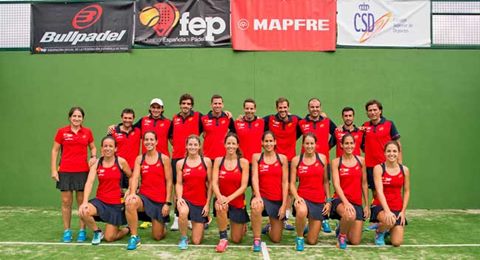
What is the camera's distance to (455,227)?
620cm

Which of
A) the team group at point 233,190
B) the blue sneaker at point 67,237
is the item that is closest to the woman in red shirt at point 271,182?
the team group at point 233,190

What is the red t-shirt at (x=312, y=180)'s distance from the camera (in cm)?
512

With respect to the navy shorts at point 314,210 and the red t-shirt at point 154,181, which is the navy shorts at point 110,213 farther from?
the navy shorts at point 314,210

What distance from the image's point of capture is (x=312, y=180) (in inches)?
202

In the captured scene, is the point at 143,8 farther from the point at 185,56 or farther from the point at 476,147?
the point at 476,147

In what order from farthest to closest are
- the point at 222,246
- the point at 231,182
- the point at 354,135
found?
the point at 354,135 < the point at 231,182 < the point at 222,246

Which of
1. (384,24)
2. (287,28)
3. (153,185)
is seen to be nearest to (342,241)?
(153,185)

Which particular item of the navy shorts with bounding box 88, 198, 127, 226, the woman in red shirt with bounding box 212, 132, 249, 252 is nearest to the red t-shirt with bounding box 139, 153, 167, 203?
the navy shorts with bounding box 88, 198, 127, 226

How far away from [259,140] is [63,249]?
267 centimetres

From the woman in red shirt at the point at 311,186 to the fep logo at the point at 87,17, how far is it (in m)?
4.68

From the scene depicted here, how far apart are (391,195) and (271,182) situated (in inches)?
54.5

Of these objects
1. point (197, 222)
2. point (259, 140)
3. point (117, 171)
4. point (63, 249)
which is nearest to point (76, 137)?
point (117, 171)

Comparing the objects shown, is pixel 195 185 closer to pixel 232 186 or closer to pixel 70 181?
pixel 232 186

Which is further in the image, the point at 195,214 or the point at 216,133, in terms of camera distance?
the point at 216,133
